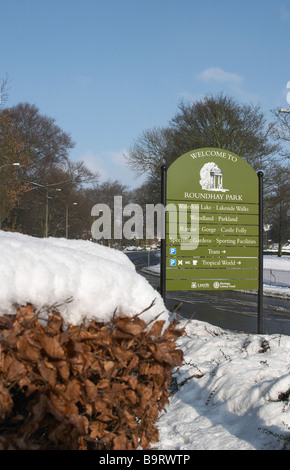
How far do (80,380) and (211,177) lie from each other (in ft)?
20.5

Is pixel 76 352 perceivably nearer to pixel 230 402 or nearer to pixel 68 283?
pixel 68 283

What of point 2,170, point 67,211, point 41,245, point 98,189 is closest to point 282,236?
point 67,211

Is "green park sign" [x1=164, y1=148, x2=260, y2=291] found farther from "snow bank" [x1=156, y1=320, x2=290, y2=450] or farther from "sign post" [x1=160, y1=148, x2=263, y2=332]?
"snow bank" [x1=156, y1=320, x2=290, y2=450]

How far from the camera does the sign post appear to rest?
297 inches

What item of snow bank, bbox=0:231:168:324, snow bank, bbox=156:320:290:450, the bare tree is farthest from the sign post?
the bare tree

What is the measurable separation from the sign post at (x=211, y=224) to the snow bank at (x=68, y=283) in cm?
483

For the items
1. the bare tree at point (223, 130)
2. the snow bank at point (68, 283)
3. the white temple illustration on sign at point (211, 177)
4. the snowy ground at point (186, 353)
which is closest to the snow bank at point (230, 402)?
the snowy ground at point (186, 353)

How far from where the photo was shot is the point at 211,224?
26.0 ft

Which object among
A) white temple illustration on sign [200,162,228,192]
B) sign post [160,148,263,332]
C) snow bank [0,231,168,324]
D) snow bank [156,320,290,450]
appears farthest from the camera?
white temple illustration on sign [200,162,228,192]

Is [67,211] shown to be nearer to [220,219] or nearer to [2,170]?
[2,170]

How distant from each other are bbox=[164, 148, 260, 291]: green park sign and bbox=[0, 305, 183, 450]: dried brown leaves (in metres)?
5.01

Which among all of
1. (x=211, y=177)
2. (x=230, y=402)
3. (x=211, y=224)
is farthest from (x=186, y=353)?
(x=211, y=177)

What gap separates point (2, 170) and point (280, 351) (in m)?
29.2

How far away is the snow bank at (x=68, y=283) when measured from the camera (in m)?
2.19
